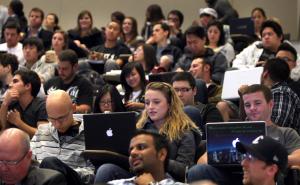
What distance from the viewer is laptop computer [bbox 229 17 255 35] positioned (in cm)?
1159

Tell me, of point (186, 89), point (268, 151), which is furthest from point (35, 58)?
point (268, 151)

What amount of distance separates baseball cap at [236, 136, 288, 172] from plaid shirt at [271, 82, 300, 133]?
2.13 meters

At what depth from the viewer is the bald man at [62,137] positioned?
6055mm

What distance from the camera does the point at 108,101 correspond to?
6973mm

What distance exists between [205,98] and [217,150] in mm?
2579

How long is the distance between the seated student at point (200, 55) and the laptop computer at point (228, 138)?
4.08 m

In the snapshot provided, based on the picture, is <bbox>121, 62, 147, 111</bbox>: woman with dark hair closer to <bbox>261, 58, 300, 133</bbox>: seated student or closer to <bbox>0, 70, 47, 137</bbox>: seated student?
<bbox>0, 70, 47, 137</bbox>: seated student

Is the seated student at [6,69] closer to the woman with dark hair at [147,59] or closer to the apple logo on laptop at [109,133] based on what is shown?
the woman with dark hair at [147,59]

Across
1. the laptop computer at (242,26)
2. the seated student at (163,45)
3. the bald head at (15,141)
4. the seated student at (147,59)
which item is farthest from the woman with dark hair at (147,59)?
the bald head at (15,141)

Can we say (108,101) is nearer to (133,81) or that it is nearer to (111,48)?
(133,81)

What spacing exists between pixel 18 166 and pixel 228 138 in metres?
1.29

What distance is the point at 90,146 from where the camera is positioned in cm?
571

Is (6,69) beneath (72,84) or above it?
above

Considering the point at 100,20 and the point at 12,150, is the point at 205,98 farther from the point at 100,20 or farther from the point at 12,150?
the point at 100,20
